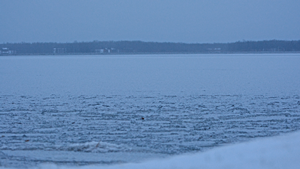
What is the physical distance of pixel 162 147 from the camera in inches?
338

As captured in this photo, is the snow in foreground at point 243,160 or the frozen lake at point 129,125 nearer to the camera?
the snow in foreground at point 243,160

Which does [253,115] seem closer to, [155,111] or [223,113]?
[223,113]

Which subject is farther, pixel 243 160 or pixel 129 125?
pixel 129 125

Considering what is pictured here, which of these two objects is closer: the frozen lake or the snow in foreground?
the snow in foreground

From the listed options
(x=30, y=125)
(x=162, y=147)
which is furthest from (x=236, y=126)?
(x=30, y=125)

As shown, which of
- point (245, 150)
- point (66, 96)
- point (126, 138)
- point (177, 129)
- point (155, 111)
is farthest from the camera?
point (66, 96)

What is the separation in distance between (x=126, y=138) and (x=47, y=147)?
222 centimetres

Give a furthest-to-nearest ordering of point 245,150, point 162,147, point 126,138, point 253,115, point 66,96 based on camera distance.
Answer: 1. point 66,96
2. point 253,115
3. point 126,138
4. point 162,147
5. point 245,150

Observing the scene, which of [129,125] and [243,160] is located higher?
[243,160]

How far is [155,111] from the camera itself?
13805 mm

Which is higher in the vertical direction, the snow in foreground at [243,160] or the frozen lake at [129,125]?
the snow in foreground at [243,160]

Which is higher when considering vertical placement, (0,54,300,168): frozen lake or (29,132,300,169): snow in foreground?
(29,132,300,169): snow in foreground

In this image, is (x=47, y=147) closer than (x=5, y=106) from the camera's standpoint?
Yes

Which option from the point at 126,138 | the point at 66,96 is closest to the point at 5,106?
the point at 66,96
